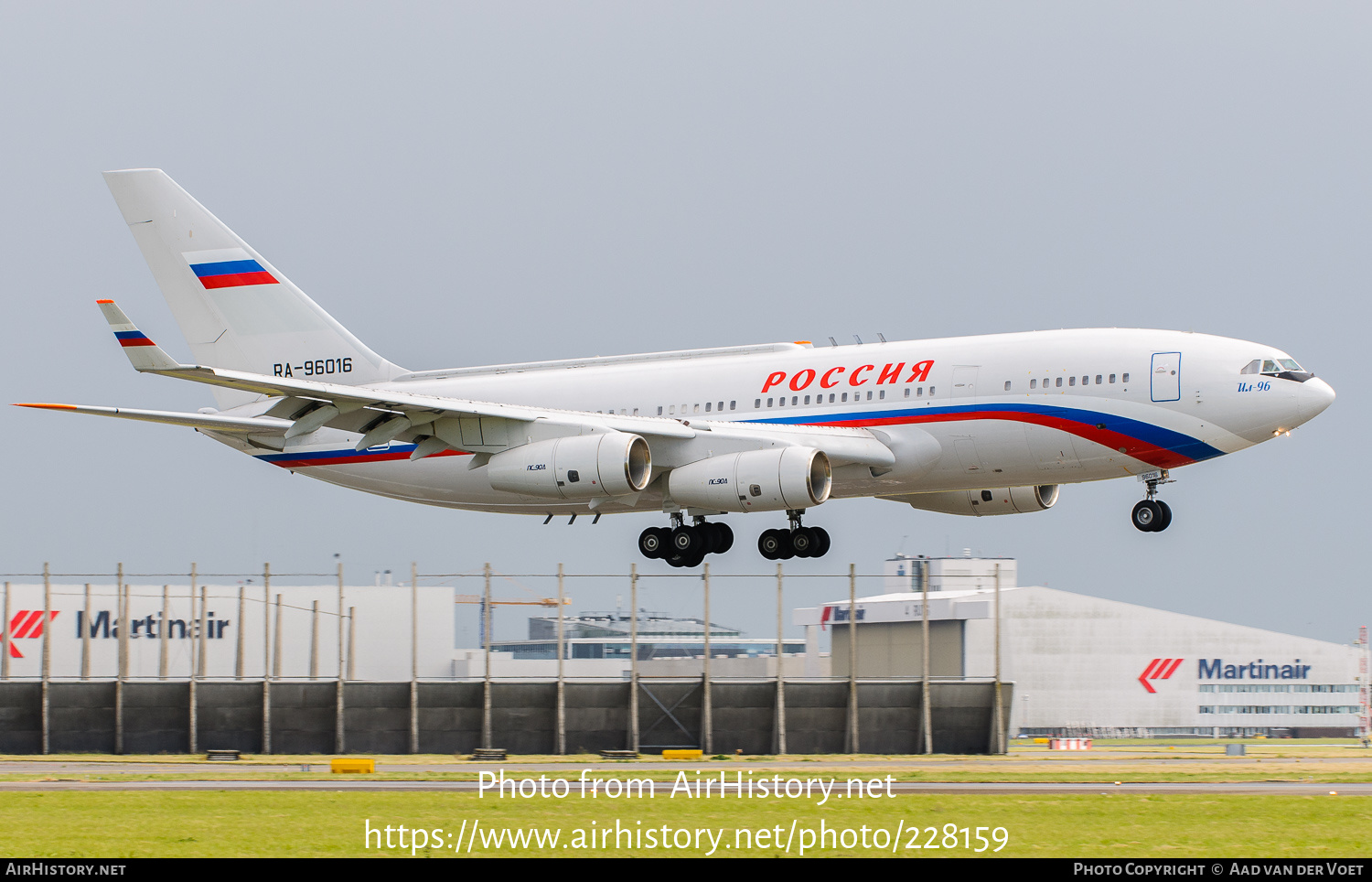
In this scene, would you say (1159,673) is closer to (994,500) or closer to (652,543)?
(994,500)

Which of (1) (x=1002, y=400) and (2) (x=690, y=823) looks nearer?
(2) (x=690, y=823)

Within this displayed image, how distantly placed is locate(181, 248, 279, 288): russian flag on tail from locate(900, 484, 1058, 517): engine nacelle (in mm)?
21095

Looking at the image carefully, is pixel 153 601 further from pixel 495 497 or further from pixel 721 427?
pixel 721 427

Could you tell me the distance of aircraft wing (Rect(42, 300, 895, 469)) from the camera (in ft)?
131

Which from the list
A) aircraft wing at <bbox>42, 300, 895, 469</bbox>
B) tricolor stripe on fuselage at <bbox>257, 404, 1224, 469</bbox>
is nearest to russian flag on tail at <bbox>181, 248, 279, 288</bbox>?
aircraft wing at <bbox>42, 300, 895, 469</bbox>

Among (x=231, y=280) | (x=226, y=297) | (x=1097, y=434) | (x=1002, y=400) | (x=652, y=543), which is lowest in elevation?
(x=652, y=543)

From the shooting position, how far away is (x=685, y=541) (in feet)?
147

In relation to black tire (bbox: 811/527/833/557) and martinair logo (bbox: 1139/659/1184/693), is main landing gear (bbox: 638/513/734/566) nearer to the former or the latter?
black tire (bbox: 811/527/833/557)

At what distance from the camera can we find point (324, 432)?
48094mm

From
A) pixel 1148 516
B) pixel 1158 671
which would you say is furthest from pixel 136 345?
pixel 1158 671

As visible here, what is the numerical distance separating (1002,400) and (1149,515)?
508cm

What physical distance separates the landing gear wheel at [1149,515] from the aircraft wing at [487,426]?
256 inches

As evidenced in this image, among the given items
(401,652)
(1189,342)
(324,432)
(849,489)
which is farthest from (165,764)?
(1189,342)

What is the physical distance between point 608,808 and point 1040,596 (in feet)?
280
